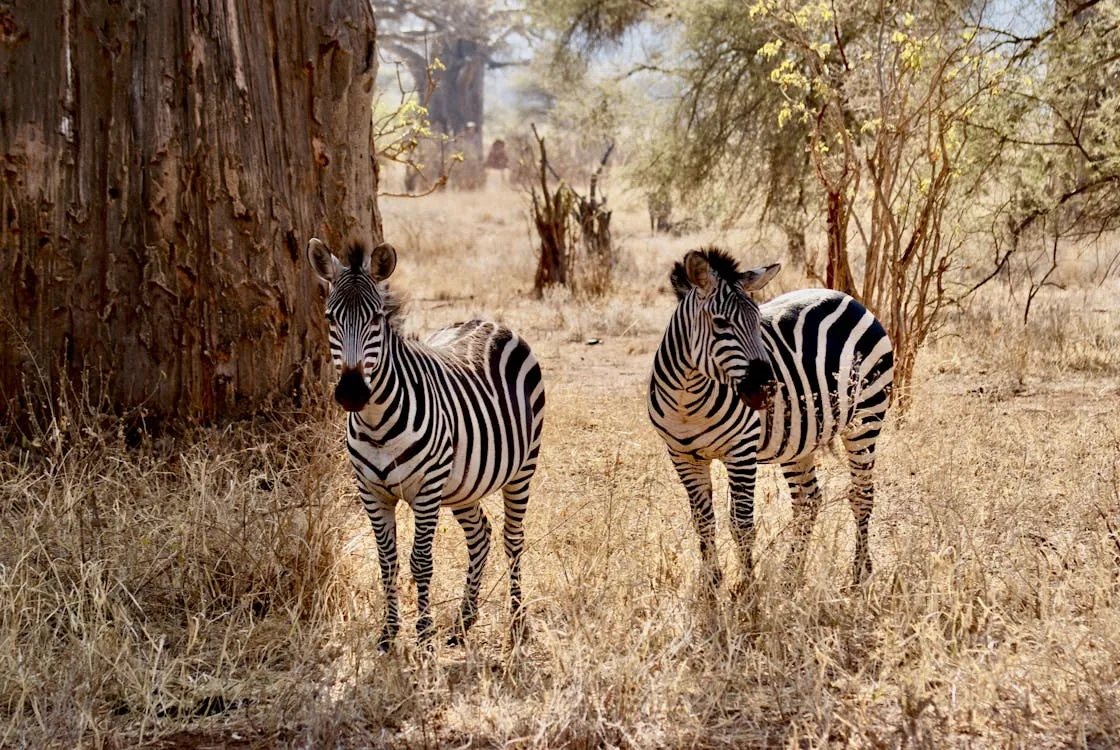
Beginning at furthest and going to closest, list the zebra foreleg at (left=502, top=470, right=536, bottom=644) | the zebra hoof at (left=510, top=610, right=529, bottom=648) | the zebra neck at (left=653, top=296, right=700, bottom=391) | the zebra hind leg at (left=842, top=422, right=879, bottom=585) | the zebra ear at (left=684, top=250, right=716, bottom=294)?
the zebra hind leg at (left=842, top=422, right=879, bottom=585) < the zebra foreleg at (left=502, top=470, right=536, bottom=644) < the zebra neck at (left=653, top=296, right=700, bottom=391) < the zebra ear at (left=684, top=250, right=716, bottom=294) < the zebra hoof at (left=510, top=610, right=529, bottom=648)

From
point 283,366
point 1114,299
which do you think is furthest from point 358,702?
point 1114,299

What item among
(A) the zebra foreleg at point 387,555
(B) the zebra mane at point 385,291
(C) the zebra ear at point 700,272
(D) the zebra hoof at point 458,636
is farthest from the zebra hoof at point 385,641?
(C) the zebra ear at point 700,272

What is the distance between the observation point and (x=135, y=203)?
5484mm

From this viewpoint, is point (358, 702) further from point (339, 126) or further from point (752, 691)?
point (339, 126)

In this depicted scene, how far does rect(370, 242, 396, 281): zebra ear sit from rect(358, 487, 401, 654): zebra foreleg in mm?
749

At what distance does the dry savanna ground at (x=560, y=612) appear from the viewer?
3.53m

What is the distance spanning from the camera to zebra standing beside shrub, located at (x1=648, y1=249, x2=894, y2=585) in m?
4.29

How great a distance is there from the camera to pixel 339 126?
6137 millimetres

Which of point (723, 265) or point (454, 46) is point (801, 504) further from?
point (454, 46)

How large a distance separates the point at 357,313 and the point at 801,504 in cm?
227

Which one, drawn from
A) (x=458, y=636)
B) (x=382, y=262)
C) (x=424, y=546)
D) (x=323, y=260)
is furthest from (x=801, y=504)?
(x=323, y=260)

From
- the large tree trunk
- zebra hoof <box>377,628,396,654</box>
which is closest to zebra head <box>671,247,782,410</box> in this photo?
zebra hoof <box>377,628,396,654</box>

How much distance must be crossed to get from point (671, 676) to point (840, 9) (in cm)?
775

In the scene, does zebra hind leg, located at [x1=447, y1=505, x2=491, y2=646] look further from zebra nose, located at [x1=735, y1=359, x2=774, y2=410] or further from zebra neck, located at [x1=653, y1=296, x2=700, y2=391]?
zebra nose, located at [x1=735, y1=359, x2=774, y2=410]
